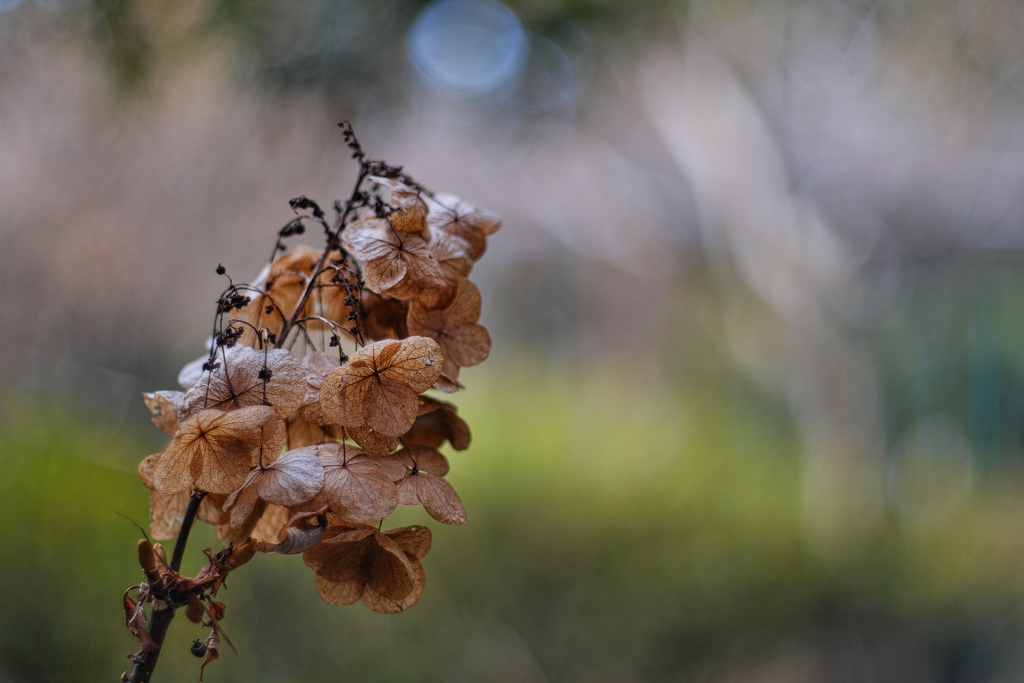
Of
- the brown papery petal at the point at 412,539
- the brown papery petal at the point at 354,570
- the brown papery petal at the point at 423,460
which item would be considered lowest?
the brown papery petal at the point at 354,570

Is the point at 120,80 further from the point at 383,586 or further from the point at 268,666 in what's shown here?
the point at 383,586

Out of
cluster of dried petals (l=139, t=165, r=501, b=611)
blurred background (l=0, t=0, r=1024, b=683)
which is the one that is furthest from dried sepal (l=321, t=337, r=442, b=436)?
blurred background (l=0, t=0, r=1024, b=683)

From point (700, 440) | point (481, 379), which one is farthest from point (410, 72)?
point (700, 440)

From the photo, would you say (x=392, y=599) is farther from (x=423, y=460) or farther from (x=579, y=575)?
(x=579, y=575)

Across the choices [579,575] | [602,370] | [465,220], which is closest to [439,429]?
[465,220]

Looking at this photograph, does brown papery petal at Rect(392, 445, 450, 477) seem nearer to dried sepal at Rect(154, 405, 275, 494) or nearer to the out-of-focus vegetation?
dried sepal at Rect(154, 405, 275, 494)

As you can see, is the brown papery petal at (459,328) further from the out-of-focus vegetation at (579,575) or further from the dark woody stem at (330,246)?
the out-of-focus vegetation at (579,575)

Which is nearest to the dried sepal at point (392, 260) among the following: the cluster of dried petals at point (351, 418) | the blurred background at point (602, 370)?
the cluster of dried petals at point (351, 418)

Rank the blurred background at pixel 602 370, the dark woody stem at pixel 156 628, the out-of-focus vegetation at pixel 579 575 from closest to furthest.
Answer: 1. the dark woody stem at pixel 156 628
2. the out-of-focus vegetation at pixel 579 575
3. the blurred background at pixel 602 370
